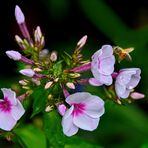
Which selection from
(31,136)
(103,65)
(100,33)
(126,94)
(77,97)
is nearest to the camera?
(77,97)

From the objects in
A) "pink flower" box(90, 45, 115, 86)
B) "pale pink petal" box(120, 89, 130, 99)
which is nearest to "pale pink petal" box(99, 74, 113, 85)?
"pink flower" box(90, 45, 115, 86)

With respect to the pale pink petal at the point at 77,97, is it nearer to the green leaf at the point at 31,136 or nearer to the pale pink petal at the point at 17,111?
the pale pink petal at the point at 17,111

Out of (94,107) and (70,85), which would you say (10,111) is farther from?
(94,107)

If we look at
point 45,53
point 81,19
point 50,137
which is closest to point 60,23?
point 81,19

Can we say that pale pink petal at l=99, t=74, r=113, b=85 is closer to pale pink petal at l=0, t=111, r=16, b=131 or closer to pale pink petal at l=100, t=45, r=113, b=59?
pale pink petal at l=100, t=45, r=113, b=59

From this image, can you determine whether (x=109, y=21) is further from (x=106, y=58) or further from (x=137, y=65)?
(x=106, y=58)

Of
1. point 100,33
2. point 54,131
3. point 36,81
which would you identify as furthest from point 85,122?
point 100,33
